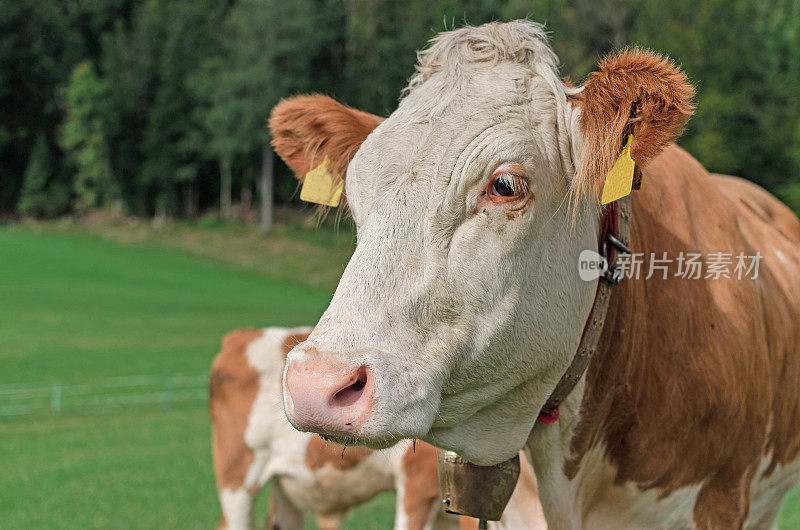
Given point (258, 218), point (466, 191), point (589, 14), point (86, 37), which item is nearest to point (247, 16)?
point (258, 218)

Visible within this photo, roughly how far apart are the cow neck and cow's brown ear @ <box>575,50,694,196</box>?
0.93 ft

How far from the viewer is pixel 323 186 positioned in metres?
2.87

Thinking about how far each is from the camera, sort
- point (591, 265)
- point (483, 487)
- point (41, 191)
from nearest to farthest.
→ 1. point (591, 265)
2. point (483, 487)
3. point (41, 191)

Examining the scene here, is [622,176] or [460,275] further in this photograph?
[622,176]

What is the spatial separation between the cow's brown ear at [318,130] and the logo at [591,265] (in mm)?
887

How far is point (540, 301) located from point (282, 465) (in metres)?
4.91

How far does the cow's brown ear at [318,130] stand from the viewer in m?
2.80

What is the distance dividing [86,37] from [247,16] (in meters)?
24.8

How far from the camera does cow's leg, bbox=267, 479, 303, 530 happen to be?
23.0 ft

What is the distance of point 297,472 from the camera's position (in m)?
6.62

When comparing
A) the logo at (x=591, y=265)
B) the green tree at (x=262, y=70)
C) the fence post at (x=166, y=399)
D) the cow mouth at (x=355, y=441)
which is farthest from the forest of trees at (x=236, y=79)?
the cow mouth at (x=355, y=441)

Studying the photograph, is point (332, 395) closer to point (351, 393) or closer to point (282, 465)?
point (351, 393)

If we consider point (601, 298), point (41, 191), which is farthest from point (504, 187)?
point (41, 191)

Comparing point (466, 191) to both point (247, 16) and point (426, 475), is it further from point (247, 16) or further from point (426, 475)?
point (247, 16)
